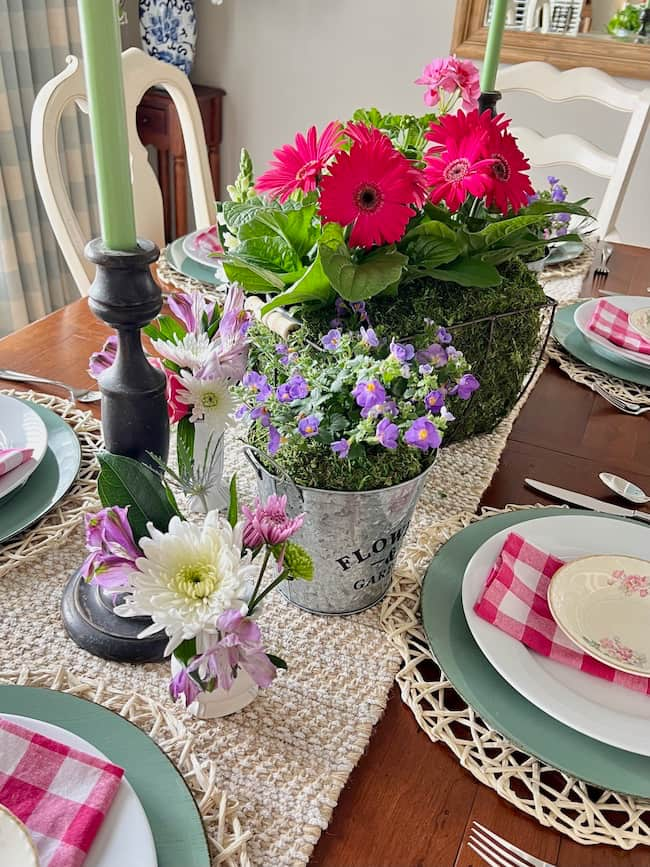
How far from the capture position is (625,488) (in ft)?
2.66

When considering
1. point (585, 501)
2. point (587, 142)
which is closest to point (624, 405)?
point (585, 501)

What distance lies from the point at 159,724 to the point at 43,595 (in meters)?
0.18

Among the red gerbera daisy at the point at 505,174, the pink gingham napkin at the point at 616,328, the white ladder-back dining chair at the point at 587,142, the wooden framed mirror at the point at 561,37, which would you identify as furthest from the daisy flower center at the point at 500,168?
the wooden framed mirror at the point at 561,37

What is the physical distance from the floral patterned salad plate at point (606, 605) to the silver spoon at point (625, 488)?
0.16 m

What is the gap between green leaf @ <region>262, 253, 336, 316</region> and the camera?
621 mm

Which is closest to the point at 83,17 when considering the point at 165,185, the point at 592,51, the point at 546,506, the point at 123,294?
the point at 123,294

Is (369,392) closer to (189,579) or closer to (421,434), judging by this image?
(421,434)

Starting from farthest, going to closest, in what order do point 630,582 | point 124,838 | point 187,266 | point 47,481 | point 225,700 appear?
point 187,266
point 47,481
point 630,582
point 225,700
point 124,838

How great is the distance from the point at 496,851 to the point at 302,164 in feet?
1.93

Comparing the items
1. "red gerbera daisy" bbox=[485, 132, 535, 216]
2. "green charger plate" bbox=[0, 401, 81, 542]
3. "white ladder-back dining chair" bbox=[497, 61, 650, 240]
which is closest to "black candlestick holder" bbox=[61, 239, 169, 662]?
"green charger plate" bbox=[0, 401, 81, 542]

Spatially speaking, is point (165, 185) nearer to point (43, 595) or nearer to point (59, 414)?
point (59, 414)

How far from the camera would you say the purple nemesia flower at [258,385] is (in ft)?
1.86

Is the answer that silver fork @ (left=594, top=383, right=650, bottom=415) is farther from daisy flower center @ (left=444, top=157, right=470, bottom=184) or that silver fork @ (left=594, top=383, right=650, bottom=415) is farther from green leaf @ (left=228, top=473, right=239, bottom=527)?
green leaf @ (left=228, top=473, right=239, bottom=527)

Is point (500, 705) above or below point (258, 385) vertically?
below
